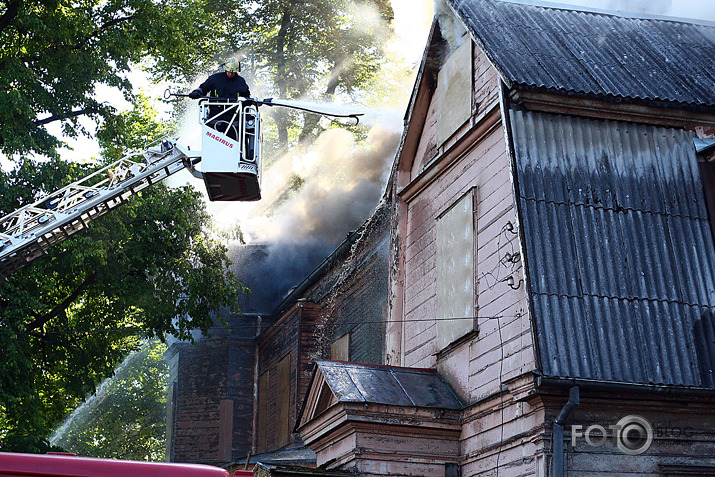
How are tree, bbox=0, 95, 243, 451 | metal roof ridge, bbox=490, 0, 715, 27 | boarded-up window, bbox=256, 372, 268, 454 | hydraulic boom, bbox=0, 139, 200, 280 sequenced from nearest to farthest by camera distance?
metal roof ridge, bbox=490, 0, 715, 27, hydraulic boom, bbox=0, 139, 200, 280, tree, bbox=0, 95, 243, 451, boarded-up window, bbox=256, 372, 268, 454

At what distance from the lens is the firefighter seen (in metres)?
13.1

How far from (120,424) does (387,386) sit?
99.0 ft

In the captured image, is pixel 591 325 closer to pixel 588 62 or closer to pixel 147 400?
pixel 588 62

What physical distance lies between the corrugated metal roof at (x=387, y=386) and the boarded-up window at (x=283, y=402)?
12.2m

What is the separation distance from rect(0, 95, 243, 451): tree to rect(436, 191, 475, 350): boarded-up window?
320 inches

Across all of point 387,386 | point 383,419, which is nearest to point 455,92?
point 387,386

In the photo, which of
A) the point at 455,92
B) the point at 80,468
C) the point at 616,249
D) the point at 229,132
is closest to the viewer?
the point at 80,468

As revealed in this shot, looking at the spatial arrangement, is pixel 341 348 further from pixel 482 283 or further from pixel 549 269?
pixel 549 269

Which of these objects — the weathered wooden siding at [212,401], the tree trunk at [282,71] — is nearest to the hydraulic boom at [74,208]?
the weathered wooden siding at [212,401]

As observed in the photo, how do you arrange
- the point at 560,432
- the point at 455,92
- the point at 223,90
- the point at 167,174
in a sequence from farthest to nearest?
the point at 167,174
the point at 223,90
the point at 455,92
the point at 560,432

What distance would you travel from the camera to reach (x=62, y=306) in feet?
63.1

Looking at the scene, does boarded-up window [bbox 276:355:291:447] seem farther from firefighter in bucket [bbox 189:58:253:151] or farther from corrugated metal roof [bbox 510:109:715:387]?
corrugated metal roof [bbox 510:109:715:387]

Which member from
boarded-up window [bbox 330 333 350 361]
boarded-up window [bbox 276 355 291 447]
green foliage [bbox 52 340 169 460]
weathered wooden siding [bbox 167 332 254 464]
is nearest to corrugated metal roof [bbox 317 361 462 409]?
boarded-up window [bbox 330 333 350 361]

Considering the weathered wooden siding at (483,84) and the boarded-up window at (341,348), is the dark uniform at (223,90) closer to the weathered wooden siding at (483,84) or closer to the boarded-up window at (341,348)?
the weathered wooden siding at (483,84)
